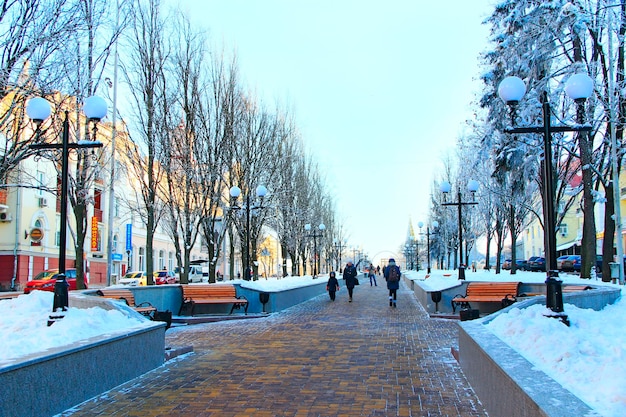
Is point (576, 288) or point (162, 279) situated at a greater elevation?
point (576, 288)

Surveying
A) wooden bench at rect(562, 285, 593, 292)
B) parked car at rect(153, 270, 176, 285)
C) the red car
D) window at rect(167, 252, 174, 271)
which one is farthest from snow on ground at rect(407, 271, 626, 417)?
→ window at rect(167, 252, 174, 271)

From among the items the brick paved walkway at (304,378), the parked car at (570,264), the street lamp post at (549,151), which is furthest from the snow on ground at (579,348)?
the parked car at (570,264)

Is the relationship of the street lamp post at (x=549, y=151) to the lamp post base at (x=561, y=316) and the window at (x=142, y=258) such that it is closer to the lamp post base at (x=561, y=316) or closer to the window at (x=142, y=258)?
the lamp post base at (x=561, y=316)

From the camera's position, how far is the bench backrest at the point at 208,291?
54.4 ft

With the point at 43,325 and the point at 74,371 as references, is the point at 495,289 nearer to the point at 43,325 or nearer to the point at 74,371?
the point at 43,325

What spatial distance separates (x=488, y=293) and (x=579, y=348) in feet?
32.9

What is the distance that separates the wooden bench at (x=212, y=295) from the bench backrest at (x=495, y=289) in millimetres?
6593

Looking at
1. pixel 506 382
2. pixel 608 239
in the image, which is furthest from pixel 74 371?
pixel 608 239

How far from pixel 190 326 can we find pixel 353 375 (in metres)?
7.67

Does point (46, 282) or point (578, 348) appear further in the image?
point (46, 282)

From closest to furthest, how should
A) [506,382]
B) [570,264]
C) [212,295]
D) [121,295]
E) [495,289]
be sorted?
[506,382]
[121,295]
[495,289]
[212,295]
[570,264]

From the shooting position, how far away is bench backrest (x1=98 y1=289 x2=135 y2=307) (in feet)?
46.0

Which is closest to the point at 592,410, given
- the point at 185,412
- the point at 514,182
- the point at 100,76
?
the point at 185,412

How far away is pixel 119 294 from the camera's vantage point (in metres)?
14.4
